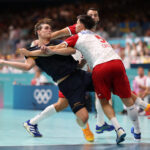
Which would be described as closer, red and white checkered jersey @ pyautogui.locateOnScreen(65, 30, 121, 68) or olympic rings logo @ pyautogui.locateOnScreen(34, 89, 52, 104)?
red and white checkered jersey @ pyautogui.locateOnScreen(65, 30, 121, 68)

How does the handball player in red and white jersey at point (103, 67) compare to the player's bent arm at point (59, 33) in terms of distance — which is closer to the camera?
the handball player in red and white jersey at point (103, 67)

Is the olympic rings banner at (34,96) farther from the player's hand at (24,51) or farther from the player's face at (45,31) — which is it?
the player's hand at (24,51)

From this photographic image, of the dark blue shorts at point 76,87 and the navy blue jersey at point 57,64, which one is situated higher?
the navy blue jersey at point 57,64

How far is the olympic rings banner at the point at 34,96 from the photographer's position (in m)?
11.9

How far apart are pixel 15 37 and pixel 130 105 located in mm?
14761

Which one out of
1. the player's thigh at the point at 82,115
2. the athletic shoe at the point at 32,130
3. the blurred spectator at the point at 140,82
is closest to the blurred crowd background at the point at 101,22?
the blurred spectator at the point at 140,82

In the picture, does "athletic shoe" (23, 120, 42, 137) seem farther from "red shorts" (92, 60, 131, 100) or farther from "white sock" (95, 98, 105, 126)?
"red shorts" (92, 60, 131, 100)

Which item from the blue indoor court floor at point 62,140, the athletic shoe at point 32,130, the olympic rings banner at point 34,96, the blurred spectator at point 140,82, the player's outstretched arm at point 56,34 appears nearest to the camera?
the blue indoor court floor at point 62,140

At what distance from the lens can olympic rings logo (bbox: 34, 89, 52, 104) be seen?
39.2ft

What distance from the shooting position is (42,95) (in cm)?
1210

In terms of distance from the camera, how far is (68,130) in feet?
23.2

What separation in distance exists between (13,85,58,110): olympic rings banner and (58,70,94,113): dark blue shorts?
648 cm

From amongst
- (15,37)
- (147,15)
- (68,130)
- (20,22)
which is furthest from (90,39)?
(20,22)

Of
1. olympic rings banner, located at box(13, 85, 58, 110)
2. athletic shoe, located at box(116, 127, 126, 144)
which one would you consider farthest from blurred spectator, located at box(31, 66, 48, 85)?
athletic shoe, located at box(116, 127, 126, 144)
